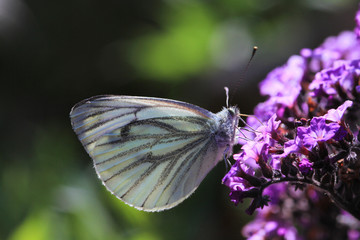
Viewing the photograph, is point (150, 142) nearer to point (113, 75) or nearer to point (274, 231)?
point (274, 231)

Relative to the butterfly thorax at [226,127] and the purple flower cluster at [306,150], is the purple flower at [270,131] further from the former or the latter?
the butterfly thorax at [226,127]

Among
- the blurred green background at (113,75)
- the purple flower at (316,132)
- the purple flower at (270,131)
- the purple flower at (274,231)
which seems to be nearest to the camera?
the purple flower at (316,132)

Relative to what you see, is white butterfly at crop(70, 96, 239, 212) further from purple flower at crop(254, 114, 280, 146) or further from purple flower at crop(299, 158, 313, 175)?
purple flower at crop(299, 158, 313, 175)

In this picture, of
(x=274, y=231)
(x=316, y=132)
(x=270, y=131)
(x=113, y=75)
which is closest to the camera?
(x=316, y=132)

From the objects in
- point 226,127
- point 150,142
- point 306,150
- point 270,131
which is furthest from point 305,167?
point 150,142

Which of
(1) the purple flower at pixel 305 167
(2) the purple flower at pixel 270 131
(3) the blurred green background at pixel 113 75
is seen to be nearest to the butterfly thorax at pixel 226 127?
(2) the purple flower at pixel 270 131

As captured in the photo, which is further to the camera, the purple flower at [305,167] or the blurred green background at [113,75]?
the blurred green background at [113,75]

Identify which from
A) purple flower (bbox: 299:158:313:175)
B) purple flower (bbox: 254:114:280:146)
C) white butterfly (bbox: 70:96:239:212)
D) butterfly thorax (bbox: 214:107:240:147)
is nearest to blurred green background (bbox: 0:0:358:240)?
white butterfly (bbox: 70:96:239:212)

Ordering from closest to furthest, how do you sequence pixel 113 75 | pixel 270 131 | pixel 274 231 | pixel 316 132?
pixel 316 132 < pixel 270 131 < pixel 274 231 < pixel 113 75
